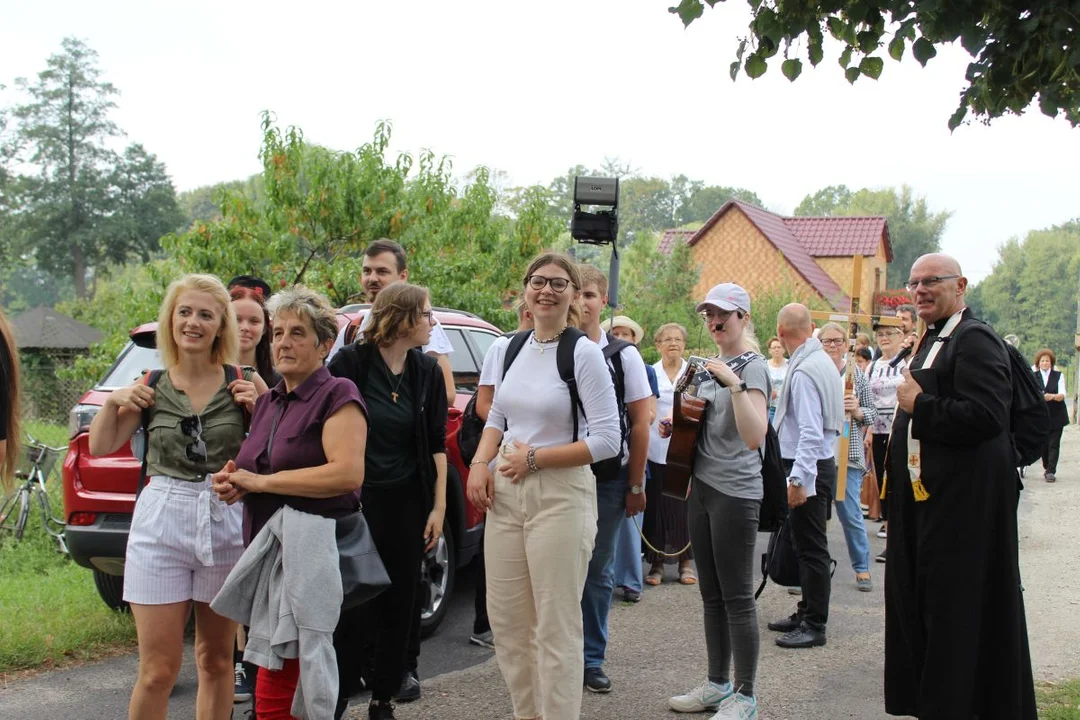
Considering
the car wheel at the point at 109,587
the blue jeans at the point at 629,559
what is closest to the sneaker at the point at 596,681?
the blue jeans at the point at 629,559

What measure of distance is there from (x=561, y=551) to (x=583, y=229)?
648 centimetres

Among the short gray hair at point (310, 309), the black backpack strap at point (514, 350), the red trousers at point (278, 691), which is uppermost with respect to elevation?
the short gray hair at point (310, 309)

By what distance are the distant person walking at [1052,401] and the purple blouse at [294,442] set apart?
14.4 m

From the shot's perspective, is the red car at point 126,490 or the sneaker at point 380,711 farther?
the red car at point 126,490

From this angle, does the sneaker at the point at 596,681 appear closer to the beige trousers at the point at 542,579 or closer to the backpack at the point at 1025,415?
the beige trousers at the point at 542,579

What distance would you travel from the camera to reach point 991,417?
13.4ft

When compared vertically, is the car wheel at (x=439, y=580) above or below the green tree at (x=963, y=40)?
below

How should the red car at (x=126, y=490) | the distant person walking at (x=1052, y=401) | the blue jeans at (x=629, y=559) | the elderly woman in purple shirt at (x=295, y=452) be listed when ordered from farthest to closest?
the distant person walking at (x=1052, y=401) → the blue jeans at (x=629, y=559) → the red car at (x=126, y=490) → the elderly woman in purple shirt at (x=295, y=452)

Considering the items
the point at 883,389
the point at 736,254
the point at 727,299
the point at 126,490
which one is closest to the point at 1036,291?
the point at 736,254

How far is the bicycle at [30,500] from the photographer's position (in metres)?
9.62

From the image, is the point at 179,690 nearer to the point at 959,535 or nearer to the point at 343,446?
the point at 343,446

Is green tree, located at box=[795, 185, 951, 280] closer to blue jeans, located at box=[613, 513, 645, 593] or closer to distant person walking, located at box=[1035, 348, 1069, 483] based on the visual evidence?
distant person walking, located at box=[1035, 348, 1069, 483]

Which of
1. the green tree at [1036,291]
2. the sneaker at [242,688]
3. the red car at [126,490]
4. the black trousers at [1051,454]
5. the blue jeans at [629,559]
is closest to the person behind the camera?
the sneaker at [242,688]

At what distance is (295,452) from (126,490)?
2.52m
